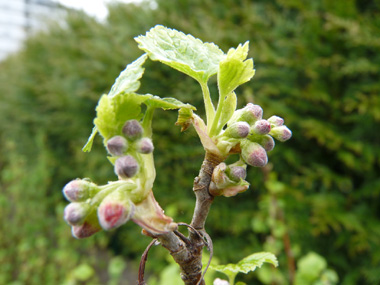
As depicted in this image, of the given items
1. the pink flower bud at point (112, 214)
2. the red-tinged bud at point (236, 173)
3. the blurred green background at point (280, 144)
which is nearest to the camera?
the pink flower bud at point (112, 214)

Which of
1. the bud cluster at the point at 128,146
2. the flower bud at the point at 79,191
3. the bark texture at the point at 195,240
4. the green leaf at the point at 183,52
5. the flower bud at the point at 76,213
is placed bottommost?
the bark texture at the point at 195,240

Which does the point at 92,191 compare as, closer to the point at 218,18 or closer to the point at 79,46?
the point at 218,18

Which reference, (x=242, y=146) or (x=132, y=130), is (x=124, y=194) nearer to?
(x=132, y=130)

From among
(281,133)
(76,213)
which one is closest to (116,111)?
(76,213)

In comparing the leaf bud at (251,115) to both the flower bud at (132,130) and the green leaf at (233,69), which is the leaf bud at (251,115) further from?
the flower bud at (132,130)

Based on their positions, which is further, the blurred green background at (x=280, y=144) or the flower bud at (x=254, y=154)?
the blurred green background at (x=280, y=144)

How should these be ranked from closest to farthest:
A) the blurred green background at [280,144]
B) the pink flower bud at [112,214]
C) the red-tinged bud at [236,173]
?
1. the pink flower bud at [112,214]
2. the red-tinged bud at [236,173]
3. the blurred green background at [280,144]

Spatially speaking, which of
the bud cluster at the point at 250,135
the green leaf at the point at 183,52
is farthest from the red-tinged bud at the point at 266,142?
the green leaf at the point at 183,52
